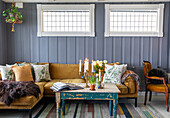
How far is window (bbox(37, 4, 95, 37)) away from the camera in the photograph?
4586 mm

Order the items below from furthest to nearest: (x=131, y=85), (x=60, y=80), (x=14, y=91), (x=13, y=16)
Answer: (x=13, y=16) < (x=60, y=80) < (x=131, y=85) < (x=14, y=91)

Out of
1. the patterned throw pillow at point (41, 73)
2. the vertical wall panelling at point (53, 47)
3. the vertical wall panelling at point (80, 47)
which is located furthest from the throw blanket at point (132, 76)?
the vertical wall panelling at point (53, 47)

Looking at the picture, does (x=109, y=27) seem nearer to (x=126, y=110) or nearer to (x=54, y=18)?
(x=54, y=18)

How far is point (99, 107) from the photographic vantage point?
11.7ft

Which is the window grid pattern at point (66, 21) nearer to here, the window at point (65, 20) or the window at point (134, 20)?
the window at point (65, 20)

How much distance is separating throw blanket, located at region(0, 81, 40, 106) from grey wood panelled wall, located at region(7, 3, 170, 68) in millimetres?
1648

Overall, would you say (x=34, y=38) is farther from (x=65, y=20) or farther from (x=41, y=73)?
(x=41, y=73)

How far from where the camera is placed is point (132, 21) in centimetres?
466

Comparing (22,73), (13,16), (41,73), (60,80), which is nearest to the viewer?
(22,73)

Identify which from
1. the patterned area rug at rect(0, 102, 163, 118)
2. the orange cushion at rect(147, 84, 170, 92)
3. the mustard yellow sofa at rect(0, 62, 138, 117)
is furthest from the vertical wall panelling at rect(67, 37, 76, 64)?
the orange cushion at rect(147, 84, 170, 92)

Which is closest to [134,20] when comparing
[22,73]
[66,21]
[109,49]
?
[109,49]

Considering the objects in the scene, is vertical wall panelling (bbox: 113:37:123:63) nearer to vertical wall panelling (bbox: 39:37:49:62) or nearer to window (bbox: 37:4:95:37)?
window (bbox: 37:4:95:37)

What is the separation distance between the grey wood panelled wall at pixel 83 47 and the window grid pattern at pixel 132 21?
28 centimetres

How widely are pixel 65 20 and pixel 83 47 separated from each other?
960 millimetres
